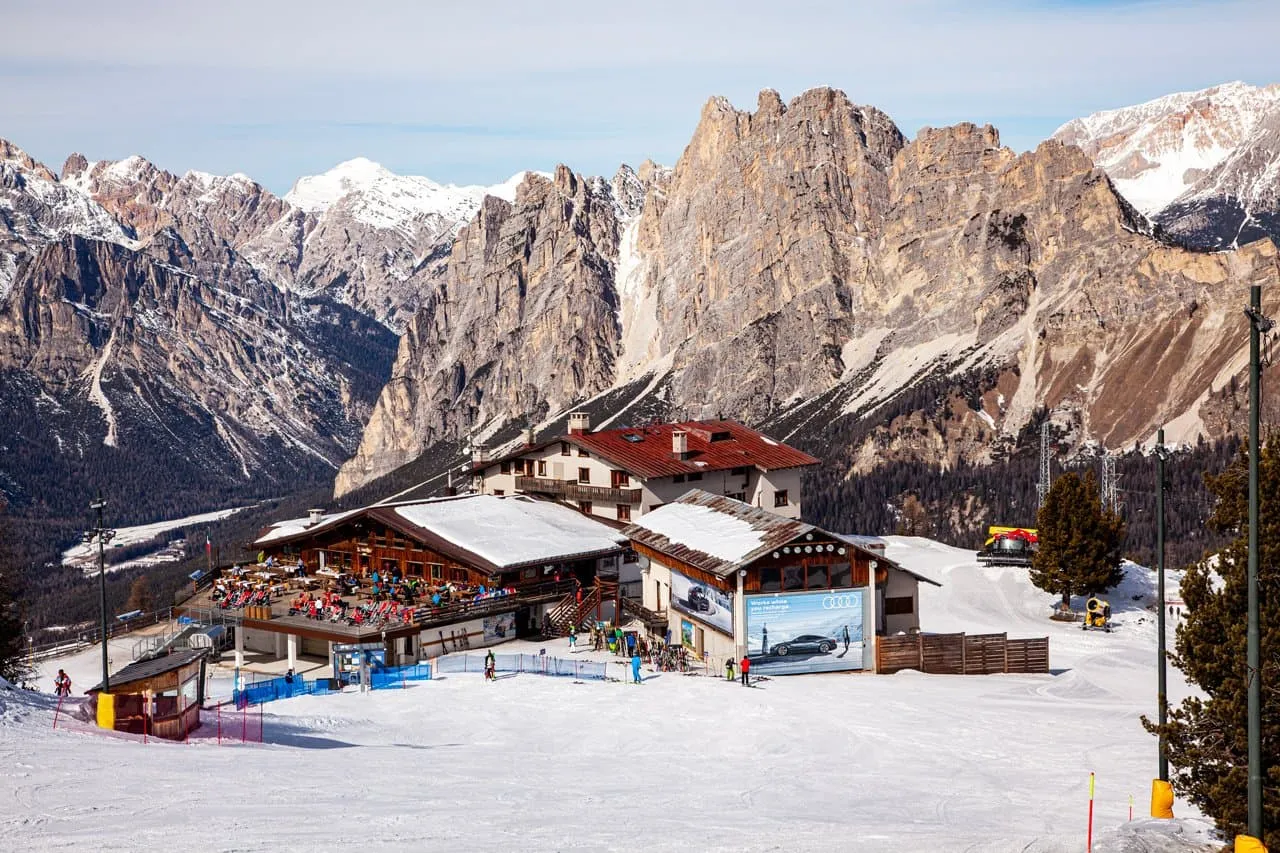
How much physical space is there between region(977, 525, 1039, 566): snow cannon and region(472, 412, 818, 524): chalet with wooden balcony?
16.9m

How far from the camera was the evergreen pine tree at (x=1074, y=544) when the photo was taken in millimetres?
81125

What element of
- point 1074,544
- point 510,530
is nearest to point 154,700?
point 510,530

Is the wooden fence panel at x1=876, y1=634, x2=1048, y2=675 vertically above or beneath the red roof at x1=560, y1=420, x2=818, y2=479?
beneath

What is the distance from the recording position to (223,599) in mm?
73875

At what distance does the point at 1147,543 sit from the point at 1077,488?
101572 millimetres

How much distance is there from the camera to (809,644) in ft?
202

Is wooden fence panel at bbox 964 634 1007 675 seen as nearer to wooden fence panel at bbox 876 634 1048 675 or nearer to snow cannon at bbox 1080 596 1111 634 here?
wooden fence panel at bbox 876 634 1048 675

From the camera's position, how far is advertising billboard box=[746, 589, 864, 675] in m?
60.8

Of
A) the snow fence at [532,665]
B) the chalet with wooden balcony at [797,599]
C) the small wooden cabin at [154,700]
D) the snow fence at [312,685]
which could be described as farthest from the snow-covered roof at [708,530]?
the small wooden cabin at [154,700]

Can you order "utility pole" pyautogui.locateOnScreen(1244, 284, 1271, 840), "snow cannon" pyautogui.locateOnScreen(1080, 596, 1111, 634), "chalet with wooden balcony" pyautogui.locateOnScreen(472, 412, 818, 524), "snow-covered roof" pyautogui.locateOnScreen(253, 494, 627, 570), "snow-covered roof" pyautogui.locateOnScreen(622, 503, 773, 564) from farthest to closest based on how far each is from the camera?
"chalet with wooden balcony" pyautogui.locateOnScreen(472, 412, 818, 524) → "snow cannon" pyautogui.locateOnScreen(1080, 596, 1111, 634) → "snow-covered roof" pyautogui.locateOnScreen(253, 494, 627, 570) → "snow-covered roof" pyautogui.locateOnScreen(622, 503, 773, 564) → "utility pole" pyautogui.locateOnScreen(1244, 284, 1271, 840)

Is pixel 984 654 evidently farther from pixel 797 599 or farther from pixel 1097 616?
pixel 1097 616

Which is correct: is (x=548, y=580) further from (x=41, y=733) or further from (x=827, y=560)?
(x=41, y=733)

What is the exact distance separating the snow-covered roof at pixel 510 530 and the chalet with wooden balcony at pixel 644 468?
13.2 feet

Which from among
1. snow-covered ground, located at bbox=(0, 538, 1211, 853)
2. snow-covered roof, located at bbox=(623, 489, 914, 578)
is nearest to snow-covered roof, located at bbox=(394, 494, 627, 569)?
snow-covered roof, located at bbox=(623, 489, 914, 578)
